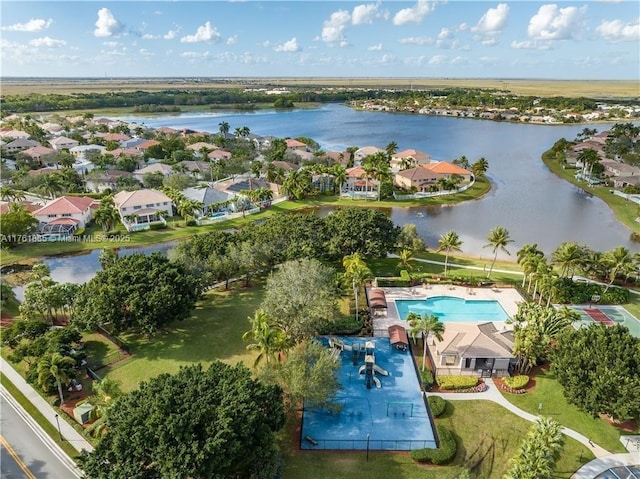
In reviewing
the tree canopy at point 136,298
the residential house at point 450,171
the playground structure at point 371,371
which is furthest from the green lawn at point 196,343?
the residential house at point 450,171

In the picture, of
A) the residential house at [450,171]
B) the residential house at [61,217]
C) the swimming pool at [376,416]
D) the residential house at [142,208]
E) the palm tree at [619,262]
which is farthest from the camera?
the residential house at [450,171]

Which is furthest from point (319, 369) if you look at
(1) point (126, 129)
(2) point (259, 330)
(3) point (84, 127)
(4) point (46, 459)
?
(3) point (84, 127)

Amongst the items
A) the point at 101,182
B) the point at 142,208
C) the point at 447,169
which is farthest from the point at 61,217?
the point at 447,169

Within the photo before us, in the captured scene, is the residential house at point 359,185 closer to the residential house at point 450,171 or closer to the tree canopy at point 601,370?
the residential house at point 450,171

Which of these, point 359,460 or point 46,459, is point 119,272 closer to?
point 46,459

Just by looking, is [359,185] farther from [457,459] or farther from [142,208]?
[457,459]

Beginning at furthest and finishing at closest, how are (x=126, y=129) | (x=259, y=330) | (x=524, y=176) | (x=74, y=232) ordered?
(x=126, y=129) → (x=524, y=176) → (x=74, y=232) → (x=259, y=330)
